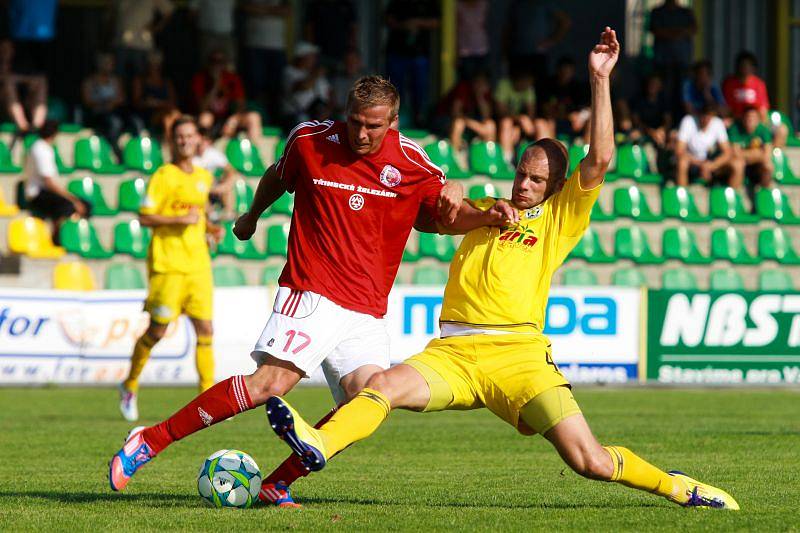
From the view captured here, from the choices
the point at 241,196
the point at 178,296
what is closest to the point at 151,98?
the point at 241,196

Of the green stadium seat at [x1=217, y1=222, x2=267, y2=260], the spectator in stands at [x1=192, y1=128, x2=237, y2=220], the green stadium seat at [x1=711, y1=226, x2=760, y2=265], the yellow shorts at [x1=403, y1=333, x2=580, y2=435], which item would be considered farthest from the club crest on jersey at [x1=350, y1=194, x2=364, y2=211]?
the green stadium seat at [x1=711, y1=226, x2=760, y2=265]

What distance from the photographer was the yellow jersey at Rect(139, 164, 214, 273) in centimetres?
1184

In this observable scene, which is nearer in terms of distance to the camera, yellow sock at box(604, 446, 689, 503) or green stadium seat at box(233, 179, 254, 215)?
yellow sock at box(604, 446, 689, 503)

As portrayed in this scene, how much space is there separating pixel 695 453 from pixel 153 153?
11.3 m

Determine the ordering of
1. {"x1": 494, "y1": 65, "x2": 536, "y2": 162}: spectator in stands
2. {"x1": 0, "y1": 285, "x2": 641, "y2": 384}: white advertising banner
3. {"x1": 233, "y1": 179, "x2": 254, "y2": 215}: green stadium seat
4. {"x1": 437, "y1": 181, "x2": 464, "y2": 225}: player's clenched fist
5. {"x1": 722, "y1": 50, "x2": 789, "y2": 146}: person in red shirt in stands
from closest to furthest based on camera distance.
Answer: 1. {"x1": 437, "y1": 181, "x2": 464, "y2": 225}: player's clenched fist
2. {"x1": 0, "y1": 285, "x2": 641, "y2": 384}: white advertising banner
3. {"x1": 233, "y1": 179, "x2": 254, "y2": 215}: green stadium seat
4. {"x1": 494, "y1": 65, "x2": 536, "y2": 162}: spectator in stands
5. {"x1": 722, "y1": 50, "x2": 789, "y2": 146}: person in red shirt in stands

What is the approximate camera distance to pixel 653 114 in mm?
21391

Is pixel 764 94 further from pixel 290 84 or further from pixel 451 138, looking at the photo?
pixel 290 84

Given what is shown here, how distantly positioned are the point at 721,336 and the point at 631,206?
3.89m

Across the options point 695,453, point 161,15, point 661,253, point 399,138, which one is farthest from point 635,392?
point 399,138

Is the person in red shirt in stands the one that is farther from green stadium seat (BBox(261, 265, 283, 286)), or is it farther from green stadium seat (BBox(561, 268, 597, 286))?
green stadium seat (BBox(261, 265, 283, 286))

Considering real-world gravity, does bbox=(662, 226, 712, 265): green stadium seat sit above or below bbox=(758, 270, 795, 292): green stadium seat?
above

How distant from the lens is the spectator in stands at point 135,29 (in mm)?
19375

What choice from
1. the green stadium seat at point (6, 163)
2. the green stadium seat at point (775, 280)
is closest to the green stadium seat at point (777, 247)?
the green stadium seat at point (775, 280)

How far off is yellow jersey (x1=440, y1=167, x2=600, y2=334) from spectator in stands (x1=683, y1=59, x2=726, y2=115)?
15.1 metres
